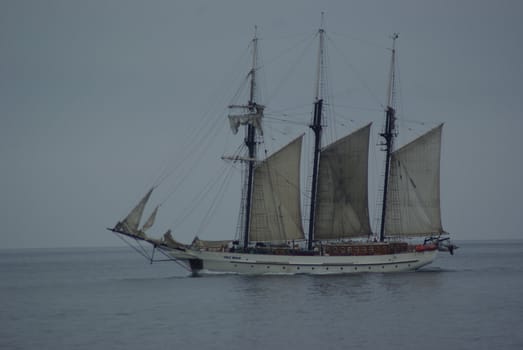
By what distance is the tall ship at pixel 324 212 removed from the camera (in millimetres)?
75625

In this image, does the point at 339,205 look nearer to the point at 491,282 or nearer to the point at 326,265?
the point at 326,265

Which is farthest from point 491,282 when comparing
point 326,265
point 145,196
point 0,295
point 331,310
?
point 0,295

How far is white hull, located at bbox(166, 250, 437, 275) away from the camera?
74938 millimetres

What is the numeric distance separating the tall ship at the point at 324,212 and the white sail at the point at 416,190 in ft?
0.34

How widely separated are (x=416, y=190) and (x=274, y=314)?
111 ft

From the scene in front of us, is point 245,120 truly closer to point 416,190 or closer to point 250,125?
point 250,125

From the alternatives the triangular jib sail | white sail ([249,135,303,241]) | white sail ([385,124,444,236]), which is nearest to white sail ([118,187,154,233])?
the triangular jib sail

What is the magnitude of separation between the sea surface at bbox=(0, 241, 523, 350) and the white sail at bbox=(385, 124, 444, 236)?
19.8 ft

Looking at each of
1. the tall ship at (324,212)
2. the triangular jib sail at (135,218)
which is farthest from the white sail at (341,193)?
the triangular jib sail at (135,218)

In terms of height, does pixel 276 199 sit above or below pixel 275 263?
above

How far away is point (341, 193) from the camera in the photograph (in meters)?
→ 79.2

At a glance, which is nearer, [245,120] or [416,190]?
[245,120]

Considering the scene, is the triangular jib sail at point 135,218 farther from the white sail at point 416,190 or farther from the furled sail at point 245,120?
the white sail at point 416,190

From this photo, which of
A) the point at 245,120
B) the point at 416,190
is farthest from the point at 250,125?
the point at 416,190
